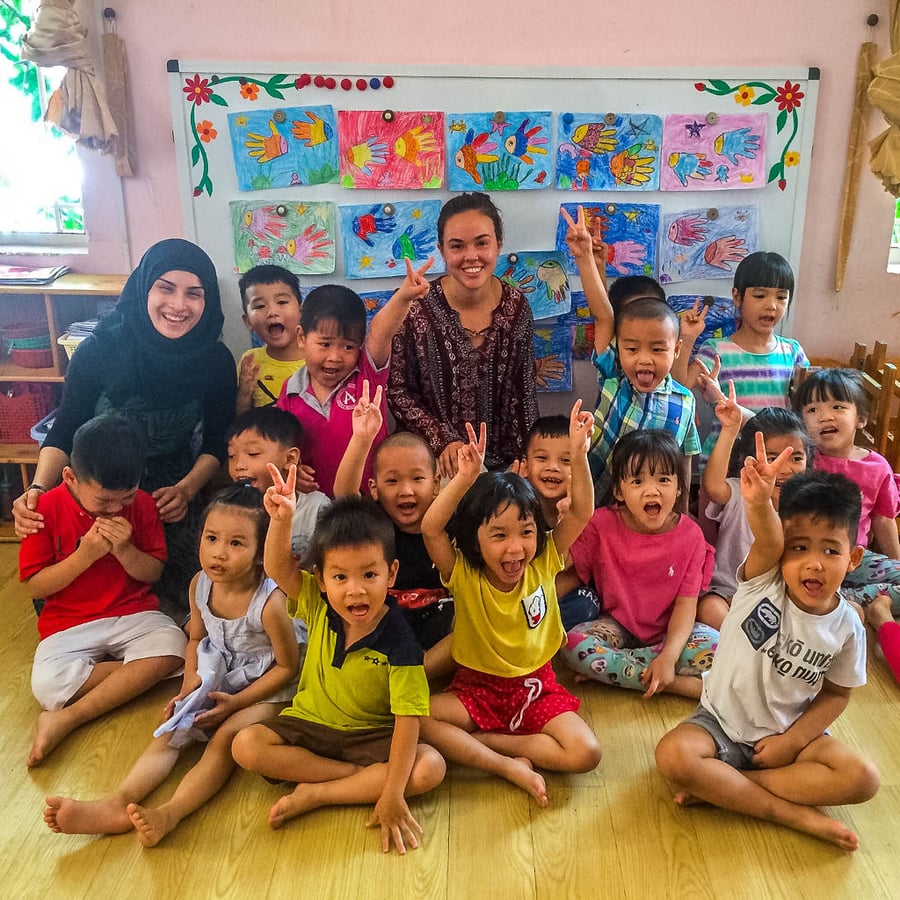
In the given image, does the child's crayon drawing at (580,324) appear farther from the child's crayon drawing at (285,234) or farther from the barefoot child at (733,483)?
the child's crayon drawing at (285,234)

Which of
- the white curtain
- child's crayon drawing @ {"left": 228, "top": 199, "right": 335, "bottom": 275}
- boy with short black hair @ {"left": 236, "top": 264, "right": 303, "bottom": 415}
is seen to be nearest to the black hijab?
boy with short black hair @ {"left": 236, "top": 264, "right": 303, "bottom": 415}

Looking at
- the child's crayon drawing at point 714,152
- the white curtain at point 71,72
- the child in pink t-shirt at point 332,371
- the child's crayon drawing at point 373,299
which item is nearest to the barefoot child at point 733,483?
the child's crayon drawing at point 714,152

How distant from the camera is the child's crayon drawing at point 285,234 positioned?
9.14ft

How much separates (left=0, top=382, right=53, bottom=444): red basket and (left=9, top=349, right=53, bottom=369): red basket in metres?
0.06

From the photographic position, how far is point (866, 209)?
9.46 ft

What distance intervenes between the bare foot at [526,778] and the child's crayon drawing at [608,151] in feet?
5.61

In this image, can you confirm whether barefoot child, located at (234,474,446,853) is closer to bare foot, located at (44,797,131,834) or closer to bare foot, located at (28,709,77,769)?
bare foot, located at (44,797,131,834)

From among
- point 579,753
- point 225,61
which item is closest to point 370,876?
point 579,753

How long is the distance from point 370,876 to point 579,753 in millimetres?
474

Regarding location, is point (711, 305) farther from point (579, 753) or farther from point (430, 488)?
point (579, 753)

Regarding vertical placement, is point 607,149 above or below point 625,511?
above

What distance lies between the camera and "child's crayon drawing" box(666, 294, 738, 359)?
115 inches

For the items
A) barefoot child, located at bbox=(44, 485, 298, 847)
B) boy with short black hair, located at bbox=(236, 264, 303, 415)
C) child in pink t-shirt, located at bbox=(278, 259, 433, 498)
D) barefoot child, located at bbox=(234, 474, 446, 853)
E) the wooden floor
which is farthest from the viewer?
boy with short black hair, located at bbox=(236, 264, 303, 415)

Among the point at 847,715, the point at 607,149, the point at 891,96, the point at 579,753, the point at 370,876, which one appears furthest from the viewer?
the point at 607,149
